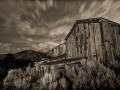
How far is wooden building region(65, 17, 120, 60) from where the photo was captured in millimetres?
10688

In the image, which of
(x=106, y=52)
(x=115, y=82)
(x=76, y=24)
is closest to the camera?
(x=115, y=82)

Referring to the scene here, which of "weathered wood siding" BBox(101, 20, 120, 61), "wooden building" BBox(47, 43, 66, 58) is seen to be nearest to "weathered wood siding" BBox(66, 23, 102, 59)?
"weathered wood siding" BBox(101, 20, 120, 61)

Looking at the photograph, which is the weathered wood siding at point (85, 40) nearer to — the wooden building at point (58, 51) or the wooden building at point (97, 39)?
the wooden building at point (97, 39)

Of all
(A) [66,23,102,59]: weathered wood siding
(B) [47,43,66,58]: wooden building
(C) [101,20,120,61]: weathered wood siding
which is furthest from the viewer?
(B) [47,43,66,58]: wooden building

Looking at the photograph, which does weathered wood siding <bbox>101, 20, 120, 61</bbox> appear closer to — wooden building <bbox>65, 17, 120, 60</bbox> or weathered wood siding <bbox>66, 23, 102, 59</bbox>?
wooden building <bbox>65, 17, 120, 60</bbox>

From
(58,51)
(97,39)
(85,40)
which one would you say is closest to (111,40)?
(97,39)

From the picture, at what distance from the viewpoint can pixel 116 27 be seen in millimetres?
12438

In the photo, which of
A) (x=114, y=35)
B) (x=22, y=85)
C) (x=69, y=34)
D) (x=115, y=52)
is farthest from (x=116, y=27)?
(x=22, y=85)

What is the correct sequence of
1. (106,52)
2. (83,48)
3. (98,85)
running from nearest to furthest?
(98,85)
(106,52)
(83,48)

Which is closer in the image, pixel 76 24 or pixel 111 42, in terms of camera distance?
pixel 111 42

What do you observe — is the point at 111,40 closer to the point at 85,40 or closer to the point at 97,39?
the point at 97,39

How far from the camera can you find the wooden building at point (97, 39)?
1069 centimetres

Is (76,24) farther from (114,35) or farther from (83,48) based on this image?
(114,35)

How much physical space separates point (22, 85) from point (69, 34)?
11050mm
